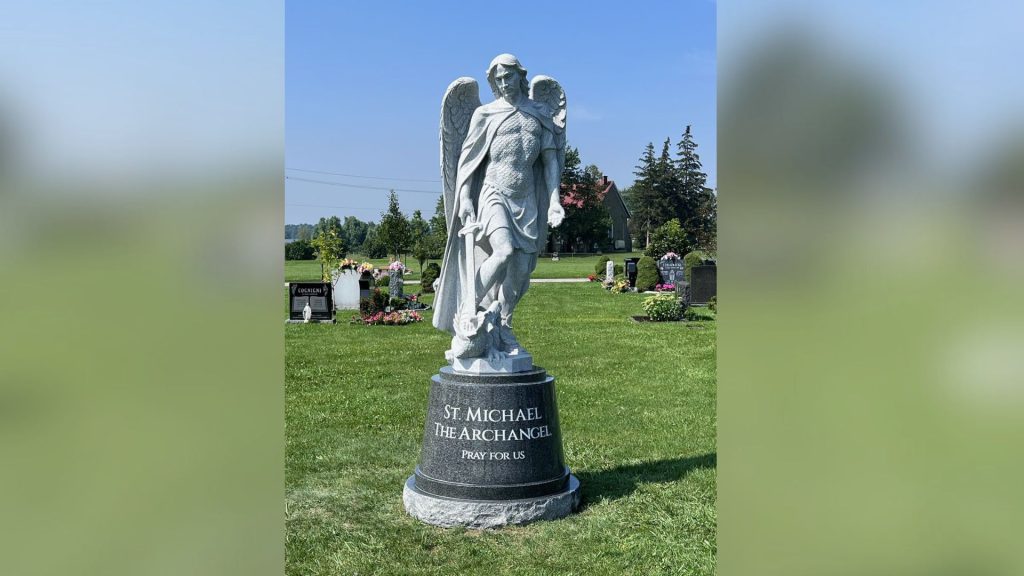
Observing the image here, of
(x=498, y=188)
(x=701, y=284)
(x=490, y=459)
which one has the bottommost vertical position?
(x=490, y=459)

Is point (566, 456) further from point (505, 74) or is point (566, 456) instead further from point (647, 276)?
point (647, 276)

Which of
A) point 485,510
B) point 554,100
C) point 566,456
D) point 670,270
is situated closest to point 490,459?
point 485,510

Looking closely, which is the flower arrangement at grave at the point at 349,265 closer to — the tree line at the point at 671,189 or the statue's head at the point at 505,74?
the statue's head at the point at 505,74

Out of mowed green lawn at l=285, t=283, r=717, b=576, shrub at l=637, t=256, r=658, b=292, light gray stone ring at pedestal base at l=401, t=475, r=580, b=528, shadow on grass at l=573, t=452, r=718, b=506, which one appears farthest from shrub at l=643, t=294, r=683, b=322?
light gray stone ring at pedestal base at l=401, t=475, r=580, b=528

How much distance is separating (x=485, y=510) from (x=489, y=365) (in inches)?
46.2

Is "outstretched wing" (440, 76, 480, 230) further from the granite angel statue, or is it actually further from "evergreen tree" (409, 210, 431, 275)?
"evergreen tree" (409, 210, 431, 275)

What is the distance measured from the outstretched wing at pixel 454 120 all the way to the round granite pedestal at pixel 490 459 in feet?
5.48

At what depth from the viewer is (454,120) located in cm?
685

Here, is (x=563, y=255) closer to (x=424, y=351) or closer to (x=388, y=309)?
(x=388, y=309)

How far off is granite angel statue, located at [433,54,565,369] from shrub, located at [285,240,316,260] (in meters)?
43.3

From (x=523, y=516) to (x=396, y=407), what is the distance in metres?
4.47
